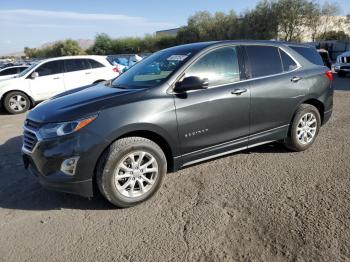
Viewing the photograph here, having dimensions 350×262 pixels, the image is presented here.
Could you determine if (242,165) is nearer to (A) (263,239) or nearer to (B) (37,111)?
(A) (263,239)

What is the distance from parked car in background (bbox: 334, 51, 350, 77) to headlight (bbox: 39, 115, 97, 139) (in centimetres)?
1369

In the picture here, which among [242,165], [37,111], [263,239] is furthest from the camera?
[242,165]

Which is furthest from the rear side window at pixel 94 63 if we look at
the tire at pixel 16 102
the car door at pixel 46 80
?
the tire at pixel 16 102

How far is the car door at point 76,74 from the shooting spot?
10.4 meters

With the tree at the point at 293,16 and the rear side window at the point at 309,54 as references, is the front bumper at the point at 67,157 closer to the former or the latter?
the rear side window at the point at 309,54

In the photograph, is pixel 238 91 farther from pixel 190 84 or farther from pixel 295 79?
pixel 295 79

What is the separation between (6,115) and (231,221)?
861 cm

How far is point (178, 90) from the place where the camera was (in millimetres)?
3750

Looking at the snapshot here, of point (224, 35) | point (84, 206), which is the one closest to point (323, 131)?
point (84, 206)

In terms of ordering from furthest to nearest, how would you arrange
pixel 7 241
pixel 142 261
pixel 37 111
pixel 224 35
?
pixel 224 35, pixel 37 111, pixel 7 241, pixel 142 261

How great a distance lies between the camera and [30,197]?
13.0 ft

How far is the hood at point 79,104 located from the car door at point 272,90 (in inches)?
64.4

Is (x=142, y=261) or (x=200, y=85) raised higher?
(x=200, y=85)

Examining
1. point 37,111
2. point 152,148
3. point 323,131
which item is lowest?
point 323,131
